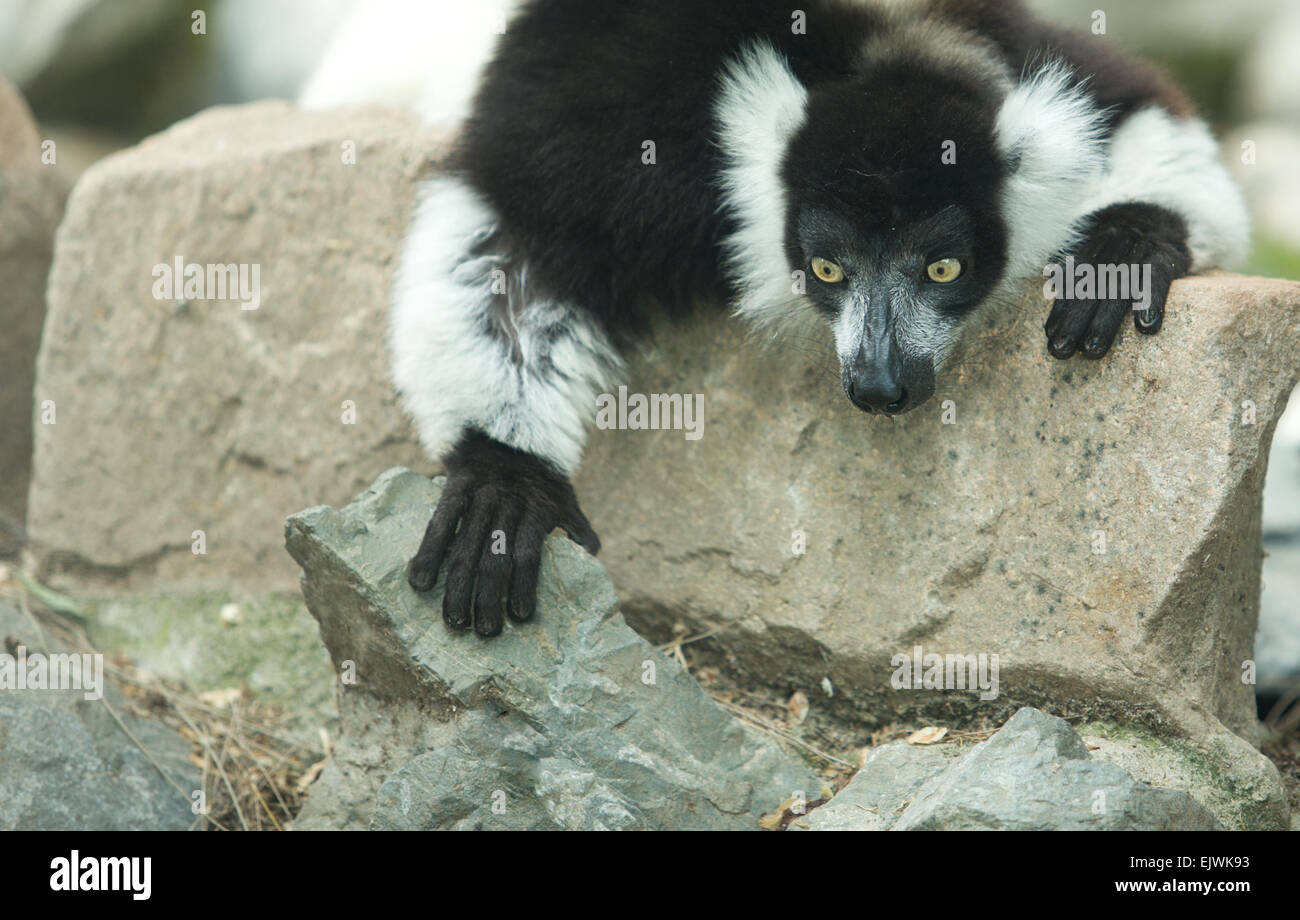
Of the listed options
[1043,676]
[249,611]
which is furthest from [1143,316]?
[249,611]

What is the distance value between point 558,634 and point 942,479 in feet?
4.94

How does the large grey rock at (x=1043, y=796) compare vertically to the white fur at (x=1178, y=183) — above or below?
below

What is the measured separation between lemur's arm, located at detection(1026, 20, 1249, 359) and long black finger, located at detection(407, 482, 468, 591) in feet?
7.21

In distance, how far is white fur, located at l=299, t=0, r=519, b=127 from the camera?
632cm

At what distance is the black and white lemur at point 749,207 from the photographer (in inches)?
176

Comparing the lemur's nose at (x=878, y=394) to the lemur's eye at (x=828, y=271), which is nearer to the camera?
the lemur's nose at (x=878, y=394)

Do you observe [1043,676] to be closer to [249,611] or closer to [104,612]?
[249,611]

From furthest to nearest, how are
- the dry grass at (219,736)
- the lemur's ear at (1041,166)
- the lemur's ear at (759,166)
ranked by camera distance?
the dry grass at (219,736) < the lemur's ear at (759,166) < the lemur's ear at (1041,166)

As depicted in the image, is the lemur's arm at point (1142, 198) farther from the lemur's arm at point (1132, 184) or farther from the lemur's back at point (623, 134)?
the lemur's back at point (623, 134)

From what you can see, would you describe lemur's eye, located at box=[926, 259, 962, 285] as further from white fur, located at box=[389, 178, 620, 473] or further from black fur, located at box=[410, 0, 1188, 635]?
white fur, located at box=[389, 178, 620, 473]

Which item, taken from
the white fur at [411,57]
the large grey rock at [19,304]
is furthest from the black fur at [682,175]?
the large grey rock at [19,304]

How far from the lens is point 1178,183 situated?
4.81m

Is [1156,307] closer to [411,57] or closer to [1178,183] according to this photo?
[1178,183]

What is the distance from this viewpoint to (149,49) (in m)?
13.5
